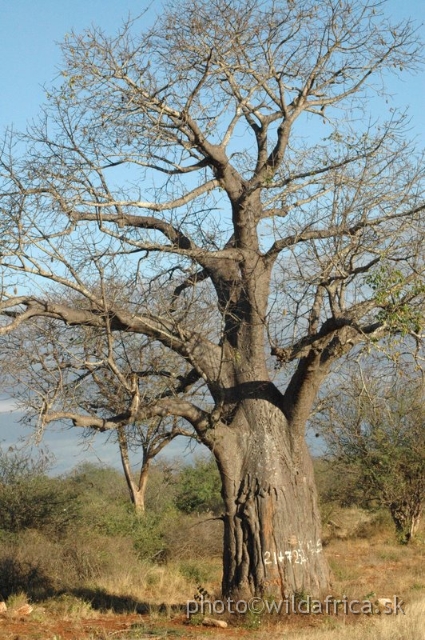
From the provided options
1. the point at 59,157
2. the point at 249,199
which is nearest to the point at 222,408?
the point at 249,199

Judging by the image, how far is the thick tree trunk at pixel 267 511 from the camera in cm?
932

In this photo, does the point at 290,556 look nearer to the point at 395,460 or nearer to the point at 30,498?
the point at 30,498

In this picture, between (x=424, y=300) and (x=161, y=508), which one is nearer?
(x=424, y=300)

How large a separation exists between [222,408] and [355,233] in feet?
8.43

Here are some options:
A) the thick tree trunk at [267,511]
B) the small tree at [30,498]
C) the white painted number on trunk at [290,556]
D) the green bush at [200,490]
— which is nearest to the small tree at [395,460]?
the green bush at [200,490]

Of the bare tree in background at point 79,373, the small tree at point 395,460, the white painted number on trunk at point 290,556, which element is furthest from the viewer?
the small tree at point 395,460

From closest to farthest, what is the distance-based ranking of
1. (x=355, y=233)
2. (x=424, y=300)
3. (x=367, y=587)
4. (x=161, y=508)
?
(x=424, y=300) → (x=355, y=233) → (x=367, y=587) → (x=161, y=508)

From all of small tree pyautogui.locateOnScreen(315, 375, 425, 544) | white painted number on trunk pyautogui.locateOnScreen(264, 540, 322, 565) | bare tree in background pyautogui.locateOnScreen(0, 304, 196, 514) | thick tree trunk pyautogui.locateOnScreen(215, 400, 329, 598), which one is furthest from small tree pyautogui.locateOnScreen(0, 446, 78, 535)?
white painted number on trunk pyautogui.locateOnScreen(264, 540, 322, 565)

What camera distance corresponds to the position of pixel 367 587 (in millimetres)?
12766

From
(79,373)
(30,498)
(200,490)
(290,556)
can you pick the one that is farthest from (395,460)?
(79,373)

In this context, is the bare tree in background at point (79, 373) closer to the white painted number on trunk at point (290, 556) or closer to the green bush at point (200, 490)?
the white painted number on trunk at point (290, 556)

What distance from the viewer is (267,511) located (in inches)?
369

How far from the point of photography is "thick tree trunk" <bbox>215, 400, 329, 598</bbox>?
9.32m

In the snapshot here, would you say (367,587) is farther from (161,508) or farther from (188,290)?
(161,508)
